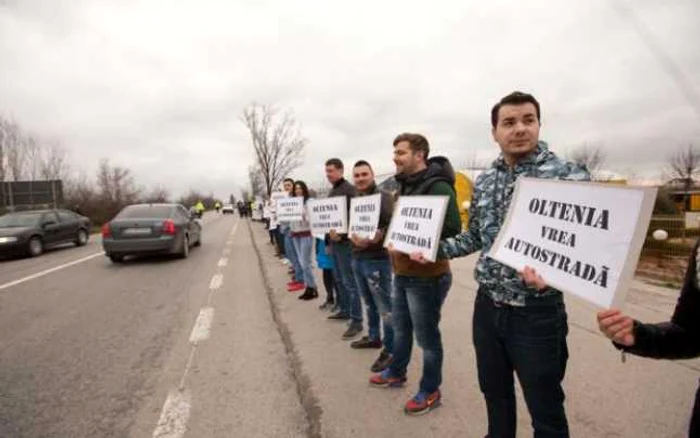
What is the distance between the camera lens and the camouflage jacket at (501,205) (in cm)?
188

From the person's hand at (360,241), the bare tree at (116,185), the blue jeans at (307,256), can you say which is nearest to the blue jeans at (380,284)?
the person's hand at (360,241)

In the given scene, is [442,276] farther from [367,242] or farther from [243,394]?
[243,394]

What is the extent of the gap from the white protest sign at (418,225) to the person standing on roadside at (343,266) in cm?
149

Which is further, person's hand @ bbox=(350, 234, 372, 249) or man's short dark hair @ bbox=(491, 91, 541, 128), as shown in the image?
person's hand @ bbox=(350, 234, 372, 249)

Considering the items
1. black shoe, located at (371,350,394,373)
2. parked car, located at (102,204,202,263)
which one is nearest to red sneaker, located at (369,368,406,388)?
black shoe, located at (371,350,394,373)

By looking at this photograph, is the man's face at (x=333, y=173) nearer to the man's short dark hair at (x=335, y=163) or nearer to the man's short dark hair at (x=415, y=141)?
the man's short dark hair at (x=335, y=163)

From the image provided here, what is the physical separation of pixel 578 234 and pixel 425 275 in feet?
4.42

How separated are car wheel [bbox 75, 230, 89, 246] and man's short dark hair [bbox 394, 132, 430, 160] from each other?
17.2 metres

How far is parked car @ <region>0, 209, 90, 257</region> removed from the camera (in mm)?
12562

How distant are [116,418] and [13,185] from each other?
3118 cm

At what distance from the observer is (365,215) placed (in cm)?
396

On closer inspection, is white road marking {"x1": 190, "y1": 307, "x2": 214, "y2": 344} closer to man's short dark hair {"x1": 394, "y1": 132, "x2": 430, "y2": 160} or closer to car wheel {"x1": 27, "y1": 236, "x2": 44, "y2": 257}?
man's short dark hair {"x1": 394, "y1": 132, "x2": 430, "y2": 160}

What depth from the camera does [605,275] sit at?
4.95 feet

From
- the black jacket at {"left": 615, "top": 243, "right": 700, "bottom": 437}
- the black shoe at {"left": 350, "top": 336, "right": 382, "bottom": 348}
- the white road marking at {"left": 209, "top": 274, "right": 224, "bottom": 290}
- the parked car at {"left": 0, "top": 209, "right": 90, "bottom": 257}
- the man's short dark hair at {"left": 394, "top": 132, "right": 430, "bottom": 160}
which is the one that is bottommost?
the white road marking at {"left": 209, "top": 274, "right": 224, "bottom": 290}
